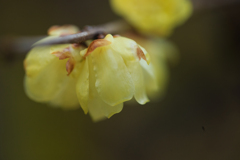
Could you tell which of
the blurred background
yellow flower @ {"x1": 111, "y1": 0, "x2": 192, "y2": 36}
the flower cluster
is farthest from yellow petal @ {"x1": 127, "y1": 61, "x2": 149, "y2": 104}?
the blurred background

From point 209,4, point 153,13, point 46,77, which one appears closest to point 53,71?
point 46,77

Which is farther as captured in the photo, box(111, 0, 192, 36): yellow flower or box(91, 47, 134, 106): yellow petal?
box(111, 0, 192, 36): yellow flower

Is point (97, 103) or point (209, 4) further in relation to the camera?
point (209, 4)

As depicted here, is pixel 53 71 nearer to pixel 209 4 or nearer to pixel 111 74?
pixel 111 74

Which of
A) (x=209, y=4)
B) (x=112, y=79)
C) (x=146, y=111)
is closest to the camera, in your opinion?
(x=112, y=79)

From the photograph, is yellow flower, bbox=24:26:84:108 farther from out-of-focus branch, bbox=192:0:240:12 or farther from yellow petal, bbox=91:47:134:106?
out-of-focus branch, bbox=192:0:240:12

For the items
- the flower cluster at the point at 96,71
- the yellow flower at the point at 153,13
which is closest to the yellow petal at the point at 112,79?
the flower cluster at the point at 96,71
